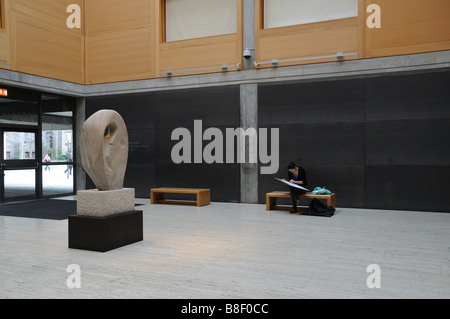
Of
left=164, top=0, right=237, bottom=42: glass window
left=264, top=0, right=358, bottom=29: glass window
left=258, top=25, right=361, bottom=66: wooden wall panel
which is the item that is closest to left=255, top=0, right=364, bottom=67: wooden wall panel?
left=258, top=25, right=361, bottom=66: wooden wall panel

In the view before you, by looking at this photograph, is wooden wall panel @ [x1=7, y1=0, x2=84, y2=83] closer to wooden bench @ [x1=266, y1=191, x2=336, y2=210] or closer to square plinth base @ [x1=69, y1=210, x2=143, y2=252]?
square plinth base @ [x1=69, y1=210, x2=143, y2=252]

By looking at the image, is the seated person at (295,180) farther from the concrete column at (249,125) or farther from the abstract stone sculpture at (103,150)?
the abstract stone sculpture at (103,150)

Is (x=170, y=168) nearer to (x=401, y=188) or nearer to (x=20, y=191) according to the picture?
(x=20, y=191)

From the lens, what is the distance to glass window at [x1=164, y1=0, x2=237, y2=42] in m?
11.4

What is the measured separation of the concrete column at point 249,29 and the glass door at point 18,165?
687 cm

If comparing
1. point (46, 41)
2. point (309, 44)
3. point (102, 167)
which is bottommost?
point (102, 167)

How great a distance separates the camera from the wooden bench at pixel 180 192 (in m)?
10.5

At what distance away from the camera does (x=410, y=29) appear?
9258 mm

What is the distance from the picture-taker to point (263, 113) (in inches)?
428

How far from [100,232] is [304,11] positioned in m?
8.28

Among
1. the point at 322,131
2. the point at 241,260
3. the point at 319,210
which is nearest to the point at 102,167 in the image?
the point at 241,260

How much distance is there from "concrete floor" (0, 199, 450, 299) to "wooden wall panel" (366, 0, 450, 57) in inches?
166

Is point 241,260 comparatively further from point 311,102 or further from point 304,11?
point 304,11
